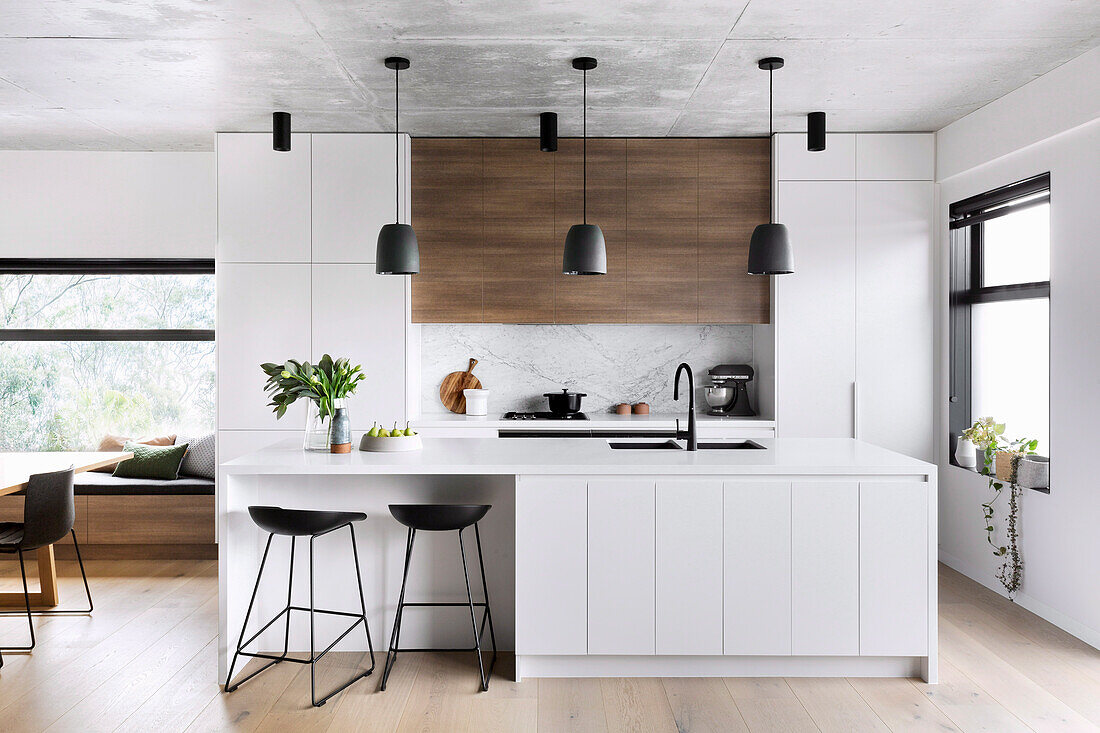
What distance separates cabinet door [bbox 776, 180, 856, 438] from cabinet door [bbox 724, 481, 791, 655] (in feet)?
6.28

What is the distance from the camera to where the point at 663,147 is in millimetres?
5195

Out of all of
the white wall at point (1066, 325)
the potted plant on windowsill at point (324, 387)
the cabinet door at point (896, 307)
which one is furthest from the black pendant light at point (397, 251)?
the white wall at point (1066, 325)

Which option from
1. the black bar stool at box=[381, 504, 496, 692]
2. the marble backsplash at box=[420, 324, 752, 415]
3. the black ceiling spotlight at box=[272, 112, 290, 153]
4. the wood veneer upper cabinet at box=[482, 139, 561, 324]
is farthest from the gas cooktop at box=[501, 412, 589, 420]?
the black ceiling spotlight at box=[272, 112, 290, 153]

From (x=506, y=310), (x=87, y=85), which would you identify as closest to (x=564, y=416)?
(x=506, y=310)

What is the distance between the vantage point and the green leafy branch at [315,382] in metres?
3.43

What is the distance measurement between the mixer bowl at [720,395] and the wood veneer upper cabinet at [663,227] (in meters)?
0.49

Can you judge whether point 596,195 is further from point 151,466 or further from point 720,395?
point 151,466

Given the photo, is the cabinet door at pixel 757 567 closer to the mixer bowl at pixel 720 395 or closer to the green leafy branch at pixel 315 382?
the green leafy branch at pixel 315 382

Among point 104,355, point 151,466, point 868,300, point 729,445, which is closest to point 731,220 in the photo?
point 868,300

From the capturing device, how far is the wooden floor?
285cm

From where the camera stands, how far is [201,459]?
5.38m

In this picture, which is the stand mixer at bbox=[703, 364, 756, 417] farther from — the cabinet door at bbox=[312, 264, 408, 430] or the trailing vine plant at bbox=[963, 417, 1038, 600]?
the cabinet door at bbox=[312, 264, 408, 430]

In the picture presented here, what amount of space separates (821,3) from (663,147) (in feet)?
6.80

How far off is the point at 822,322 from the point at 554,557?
266 centimetres
